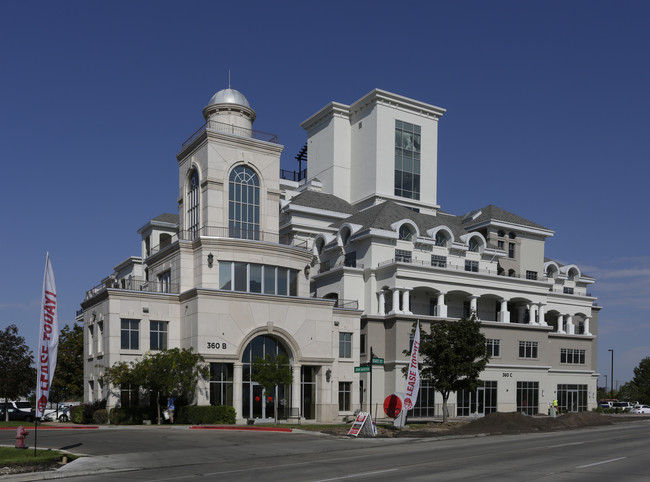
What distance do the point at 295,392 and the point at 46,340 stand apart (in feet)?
83.3

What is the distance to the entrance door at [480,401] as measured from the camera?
5894cm

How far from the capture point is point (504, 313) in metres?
61.5

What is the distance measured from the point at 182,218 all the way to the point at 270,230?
22.1ft

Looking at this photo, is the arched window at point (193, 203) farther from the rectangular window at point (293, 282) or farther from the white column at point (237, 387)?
the white column at point (237, 387)

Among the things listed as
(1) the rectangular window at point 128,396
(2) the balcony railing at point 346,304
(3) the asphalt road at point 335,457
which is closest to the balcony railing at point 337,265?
(2) the balcony railing at point 346,304

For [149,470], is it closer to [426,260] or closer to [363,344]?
[363,344]

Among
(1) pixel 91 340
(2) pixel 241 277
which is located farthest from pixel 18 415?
(2) pixel 241 277

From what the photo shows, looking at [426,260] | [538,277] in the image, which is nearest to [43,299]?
[426,260]

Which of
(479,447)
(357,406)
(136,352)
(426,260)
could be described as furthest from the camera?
(426,260)

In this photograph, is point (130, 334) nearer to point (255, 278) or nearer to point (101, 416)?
point (101, 416)

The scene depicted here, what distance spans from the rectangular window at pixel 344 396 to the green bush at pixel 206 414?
11231mm

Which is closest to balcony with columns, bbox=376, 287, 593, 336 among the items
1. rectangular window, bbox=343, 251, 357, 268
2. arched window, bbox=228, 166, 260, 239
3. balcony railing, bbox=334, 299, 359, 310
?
balcony railing, bbox=334, 299, 359, 310

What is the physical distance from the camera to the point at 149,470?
2055 centimetres

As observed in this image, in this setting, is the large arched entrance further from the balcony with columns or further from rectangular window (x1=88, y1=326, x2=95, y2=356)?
the balcony with columns
